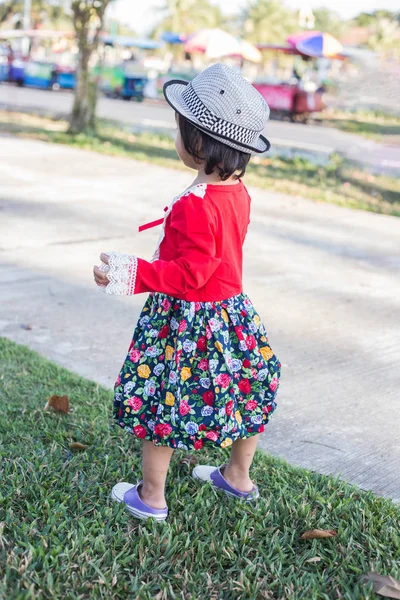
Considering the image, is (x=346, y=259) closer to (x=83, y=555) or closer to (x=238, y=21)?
(x=83, y=555)

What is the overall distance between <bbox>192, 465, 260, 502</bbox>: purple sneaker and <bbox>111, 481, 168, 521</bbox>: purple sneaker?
27cm

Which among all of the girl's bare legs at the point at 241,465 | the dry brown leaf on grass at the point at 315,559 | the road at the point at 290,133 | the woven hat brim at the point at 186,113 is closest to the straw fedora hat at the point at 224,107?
the woven hat brim at the point at 186,113

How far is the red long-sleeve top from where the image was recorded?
2252 mm

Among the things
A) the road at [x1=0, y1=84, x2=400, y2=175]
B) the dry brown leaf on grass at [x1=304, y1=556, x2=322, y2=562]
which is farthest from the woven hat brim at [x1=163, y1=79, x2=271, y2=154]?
the road at [x1=0, y1=84, x2=400, y2=175]

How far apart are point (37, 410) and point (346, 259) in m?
3.71

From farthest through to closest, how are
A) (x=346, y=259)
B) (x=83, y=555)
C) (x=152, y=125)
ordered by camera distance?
(x=152, y=125) < (x=346, y=259) < (x=83, y=555)

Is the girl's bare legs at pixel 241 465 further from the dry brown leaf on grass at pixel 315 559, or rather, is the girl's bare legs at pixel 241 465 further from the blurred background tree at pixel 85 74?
the blurred background tree at pixel 85 74

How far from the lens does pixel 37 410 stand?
324 cm

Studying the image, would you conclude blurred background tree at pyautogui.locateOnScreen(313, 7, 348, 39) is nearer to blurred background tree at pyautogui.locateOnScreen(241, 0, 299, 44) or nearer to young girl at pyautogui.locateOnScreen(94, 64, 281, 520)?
blurred background tree at pyautogui.locateOnScreen(241, 0, 299, 44)

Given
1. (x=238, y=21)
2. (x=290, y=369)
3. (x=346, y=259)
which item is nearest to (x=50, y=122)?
(x=346, y=259)

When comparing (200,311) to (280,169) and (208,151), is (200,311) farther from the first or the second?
(280,169)

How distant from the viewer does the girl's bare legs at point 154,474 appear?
8.15 feet

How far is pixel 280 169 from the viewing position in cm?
1152

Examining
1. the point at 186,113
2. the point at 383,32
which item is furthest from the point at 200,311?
the point at 383,32
